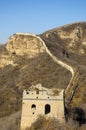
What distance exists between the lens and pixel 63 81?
68.8 metres

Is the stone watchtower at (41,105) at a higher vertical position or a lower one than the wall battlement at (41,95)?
lower

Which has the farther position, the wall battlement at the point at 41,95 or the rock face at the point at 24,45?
the rock face at the point at 24,45

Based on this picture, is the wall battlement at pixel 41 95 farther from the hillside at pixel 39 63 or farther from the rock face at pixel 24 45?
the rock face at pixel 24 45

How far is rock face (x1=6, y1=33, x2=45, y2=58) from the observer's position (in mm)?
91875

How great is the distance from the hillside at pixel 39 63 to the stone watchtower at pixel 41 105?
12.2 meters

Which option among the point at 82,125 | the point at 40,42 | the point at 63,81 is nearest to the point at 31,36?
the point at 40,42

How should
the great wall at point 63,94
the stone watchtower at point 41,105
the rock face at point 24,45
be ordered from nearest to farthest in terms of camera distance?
the stone watchtower at point 41,105, the great wall at point 63,94, the rock face at point 24,45

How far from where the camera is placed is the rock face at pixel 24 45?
9188cm

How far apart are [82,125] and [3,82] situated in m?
49.2

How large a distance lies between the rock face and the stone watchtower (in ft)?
175

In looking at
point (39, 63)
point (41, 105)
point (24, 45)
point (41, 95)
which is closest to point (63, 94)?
point (41, 95)

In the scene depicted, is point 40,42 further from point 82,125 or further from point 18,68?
point 82,125

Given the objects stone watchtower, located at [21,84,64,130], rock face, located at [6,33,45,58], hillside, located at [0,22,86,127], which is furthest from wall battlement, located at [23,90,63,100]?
rock face, located at [6,33,45,58]

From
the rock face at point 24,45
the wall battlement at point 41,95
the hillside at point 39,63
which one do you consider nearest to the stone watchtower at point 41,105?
the wall battlement at point 41,95
